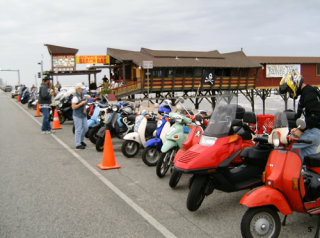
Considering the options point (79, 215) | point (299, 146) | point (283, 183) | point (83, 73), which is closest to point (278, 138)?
point (283, 183)

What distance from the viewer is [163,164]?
21.3 feet

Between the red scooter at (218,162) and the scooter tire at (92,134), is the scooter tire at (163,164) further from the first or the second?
the scooter tire at (92,134)

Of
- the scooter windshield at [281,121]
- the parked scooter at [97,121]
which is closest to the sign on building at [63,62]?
the parked scooter at [97,121]

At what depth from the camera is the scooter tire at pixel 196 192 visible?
4.52 m

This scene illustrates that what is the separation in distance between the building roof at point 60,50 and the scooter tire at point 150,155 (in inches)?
1173

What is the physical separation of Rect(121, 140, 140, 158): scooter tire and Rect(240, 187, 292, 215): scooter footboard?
4.90 metres

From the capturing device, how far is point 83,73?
112ft

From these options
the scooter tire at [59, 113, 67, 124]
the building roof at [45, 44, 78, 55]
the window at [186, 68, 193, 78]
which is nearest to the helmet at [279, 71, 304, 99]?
the scooter tire at [59, 113, 67, 124]

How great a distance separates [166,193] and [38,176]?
2786mm

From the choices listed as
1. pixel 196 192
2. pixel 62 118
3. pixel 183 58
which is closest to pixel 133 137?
pixel 196 192

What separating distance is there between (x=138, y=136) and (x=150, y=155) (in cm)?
84

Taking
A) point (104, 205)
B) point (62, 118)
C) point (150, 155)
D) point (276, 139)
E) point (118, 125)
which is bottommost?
point (62, 118)

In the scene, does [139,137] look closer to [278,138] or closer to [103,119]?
[103,119]

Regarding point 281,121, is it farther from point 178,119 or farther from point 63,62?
point 63,62
